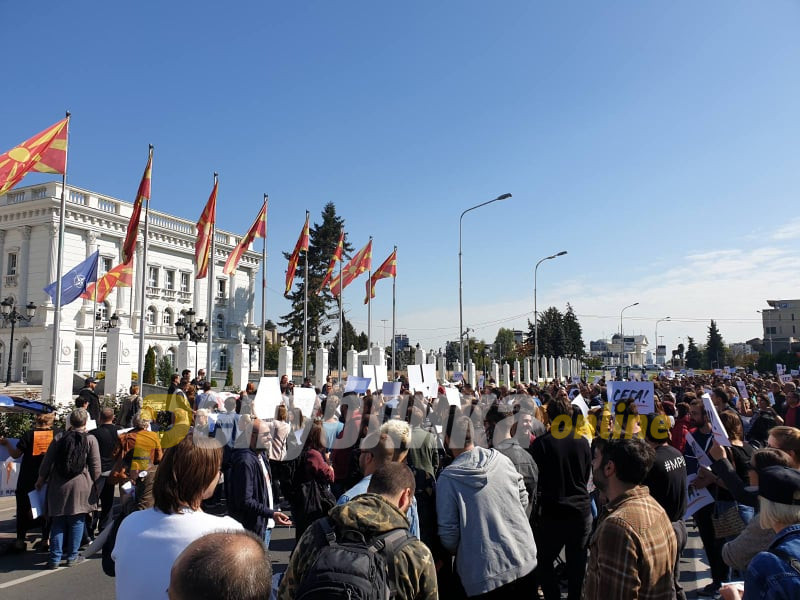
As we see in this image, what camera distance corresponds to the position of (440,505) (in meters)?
3.93

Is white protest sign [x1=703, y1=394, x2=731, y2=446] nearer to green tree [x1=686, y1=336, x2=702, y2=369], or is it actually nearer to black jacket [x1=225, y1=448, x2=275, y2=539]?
black jacket [x1=225, y1=448, x2=275, y2=539]

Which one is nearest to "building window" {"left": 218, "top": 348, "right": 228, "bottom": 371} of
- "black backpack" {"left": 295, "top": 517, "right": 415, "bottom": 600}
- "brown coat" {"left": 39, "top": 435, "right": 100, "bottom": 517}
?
"brown coat" {"left": 39, "top": 435, "right": 100, "bottom": 517}

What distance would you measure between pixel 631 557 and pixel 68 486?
6902 millimetres

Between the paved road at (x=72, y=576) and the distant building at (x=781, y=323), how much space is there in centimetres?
13734

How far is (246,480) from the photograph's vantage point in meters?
5.50

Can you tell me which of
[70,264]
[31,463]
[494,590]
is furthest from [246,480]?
[70,264]

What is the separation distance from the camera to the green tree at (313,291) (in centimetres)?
5755

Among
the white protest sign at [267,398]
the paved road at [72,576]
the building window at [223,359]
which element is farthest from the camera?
the building window at [223,359]

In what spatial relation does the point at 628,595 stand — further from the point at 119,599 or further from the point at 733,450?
the point at 733,450

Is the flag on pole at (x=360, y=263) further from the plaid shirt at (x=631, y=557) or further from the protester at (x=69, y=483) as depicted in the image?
the plaid shirt at (x=631, y=557)

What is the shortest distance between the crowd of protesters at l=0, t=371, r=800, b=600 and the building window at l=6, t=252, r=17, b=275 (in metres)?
46.5

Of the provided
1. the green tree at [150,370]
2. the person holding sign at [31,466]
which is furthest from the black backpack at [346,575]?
the green tree at [150,370]

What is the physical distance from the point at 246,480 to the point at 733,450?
492cm

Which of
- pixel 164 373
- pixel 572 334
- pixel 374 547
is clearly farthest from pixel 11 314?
pixel 572 334
